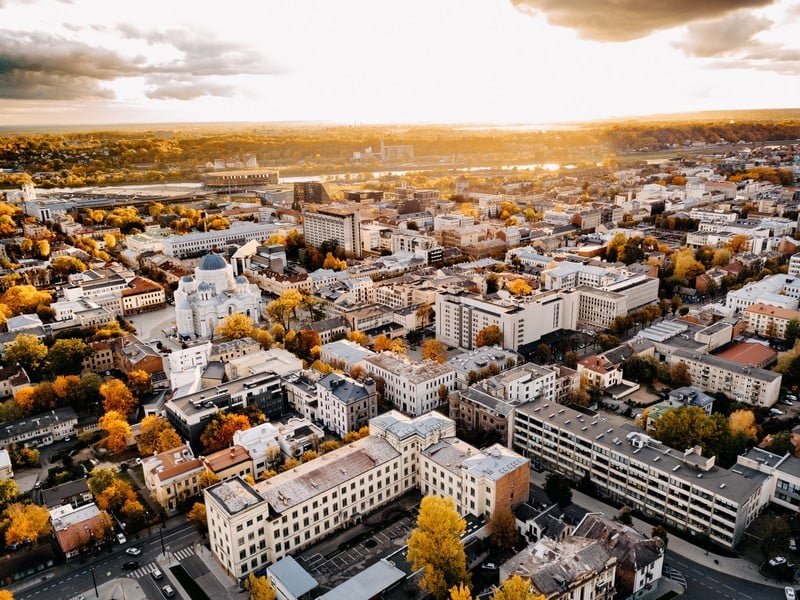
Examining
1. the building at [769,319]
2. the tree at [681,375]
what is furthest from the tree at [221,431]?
the building at [769,319]

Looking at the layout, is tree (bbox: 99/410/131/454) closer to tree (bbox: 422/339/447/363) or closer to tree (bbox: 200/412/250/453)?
tree (bbox: 200/412/250/453)

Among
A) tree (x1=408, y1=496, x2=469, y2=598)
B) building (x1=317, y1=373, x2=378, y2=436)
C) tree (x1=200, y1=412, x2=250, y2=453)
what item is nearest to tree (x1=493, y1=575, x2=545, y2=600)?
tree (x1=408, y1=496, x2=469, y2=598)

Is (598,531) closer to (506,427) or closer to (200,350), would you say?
(506,427)

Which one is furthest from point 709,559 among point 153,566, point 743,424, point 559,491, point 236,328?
point 236,328

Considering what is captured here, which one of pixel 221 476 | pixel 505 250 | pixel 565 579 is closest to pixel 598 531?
pixel 565 579

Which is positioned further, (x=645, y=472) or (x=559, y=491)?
(x=559, y=491)

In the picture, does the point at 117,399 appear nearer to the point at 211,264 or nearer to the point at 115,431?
the point at 115,431

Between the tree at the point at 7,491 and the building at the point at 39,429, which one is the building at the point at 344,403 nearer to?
the building at the point at 39,429
